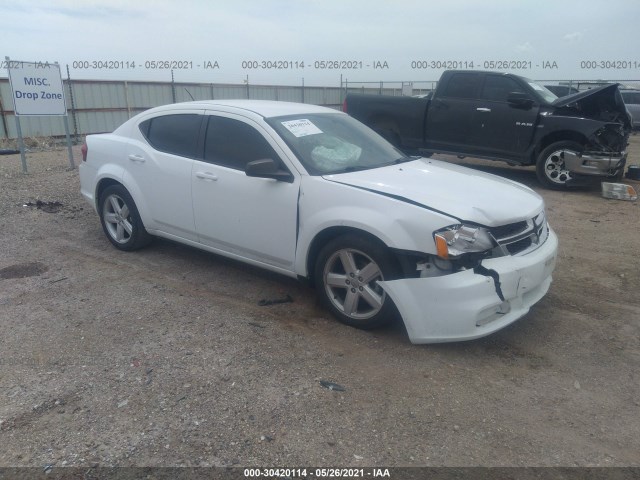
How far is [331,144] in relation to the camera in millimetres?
4480

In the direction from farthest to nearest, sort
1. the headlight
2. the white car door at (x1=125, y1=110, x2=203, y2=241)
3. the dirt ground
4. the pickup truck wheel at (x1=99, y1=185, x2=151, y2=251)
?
the pickup truck wheel at (x1=99, y1=185, x2=151, y2=251) < the white car door at (x1=125, y1=110, x2=203, y2=241) < the headlight < the dirt ground

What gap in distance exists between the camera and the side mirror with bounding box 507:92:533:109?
9.27 meters

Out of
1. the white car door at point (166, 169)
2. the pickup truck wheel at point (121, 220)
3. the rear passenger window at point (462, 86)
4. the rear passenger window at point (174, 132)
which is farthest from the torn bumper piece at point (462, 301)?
the rear passenger window at point (462, 86)

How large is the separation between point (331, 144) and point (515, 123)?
6.18 m

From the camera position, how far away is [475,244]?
345 cm

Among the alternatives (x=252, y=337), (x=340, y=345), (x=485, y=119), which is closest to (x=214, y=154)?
(x=252, y=337)

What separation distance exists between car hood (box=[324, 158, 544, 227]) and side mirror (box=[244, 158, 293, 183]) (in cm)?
33

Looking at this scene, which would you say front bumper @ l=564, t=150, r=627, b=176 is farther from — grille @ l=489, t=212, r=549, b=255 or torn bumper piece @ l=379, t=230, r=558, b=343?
torn bumper piece @ l=379, t=230, r=558, b=343

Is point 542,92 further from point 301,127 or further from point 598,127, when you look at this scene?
point 301,127

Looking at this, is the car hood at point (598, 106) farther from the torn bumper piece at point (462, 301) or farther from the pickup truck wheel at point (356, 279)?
the pickup truck wheel at point (356, 279)

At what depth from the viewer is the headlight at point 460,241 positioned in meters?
3.38

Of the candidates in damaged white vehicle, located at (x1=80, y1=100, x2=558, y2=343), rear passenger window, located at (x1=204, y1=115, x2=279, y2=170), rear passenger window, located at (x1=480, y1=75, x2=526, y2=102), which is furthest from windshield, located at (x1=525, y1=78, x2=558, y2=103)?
rear passenger window, located at (x1=204, y1=115, x2=279, y2=170)

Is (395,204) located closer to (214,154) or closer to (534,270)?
(534,270)

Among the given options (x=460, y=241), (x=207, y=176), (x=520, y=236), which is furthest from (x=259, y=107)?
(x=520, y=236)
